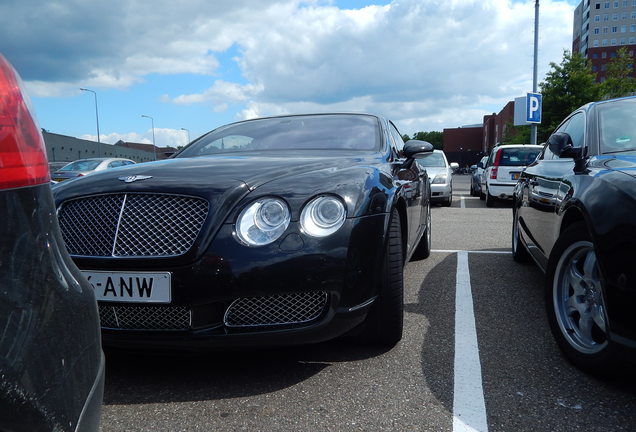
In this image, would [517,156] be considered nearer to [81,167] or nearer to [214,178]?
[214,178]

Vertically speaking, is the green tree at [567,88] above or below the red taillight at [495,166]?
above

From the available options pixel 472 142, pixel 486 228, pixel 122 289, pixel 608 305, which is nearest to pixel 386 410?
pixel 608 305

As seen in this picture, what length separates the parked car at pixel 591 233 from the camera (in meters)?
1.99

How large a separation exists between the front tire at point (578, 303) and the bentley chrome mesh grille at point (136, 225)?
173cm

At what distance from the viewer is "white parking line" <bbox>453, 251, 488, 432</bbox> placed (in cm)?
206

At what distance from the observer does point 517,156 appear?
1209 cm

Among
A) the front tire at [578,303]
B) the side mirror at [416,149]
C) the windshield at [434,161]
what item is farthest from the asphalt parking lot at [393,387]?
the windshield at [434,161]

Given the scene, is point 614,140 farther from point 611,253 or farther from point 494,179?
point 494,179

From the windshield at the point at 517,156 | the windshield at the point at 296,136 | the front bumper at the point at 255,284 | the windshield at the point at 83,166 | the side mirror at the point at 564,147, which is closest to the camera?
the front bumper at the point at 255,284

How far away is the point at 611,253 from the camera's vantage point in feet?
6.63

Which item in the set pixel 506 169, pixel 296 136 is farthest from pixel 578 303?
pixel 506 169

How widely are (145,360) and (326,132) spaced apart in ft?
6.58

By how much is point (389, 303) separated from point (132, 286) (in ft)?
3.99

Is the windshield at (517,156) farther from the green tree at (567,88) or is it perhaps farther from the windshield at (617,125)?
the green tree at (567,88)
